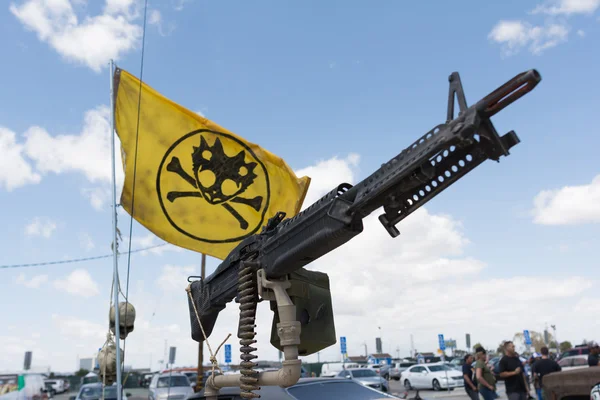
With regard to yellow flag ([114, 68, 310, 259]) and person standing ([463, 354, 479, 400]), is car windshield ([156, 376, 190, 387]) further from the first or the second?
yellow flag ([114, 68, 310, 259])

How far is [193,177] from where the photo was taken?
9102 millimetres

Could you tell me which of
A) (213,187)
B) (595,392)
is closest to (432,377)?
(595,392)

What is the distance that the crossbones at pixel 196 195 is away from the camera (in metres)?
8.94

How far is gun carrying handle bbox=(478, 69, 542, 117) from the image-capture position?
2924 millimetres

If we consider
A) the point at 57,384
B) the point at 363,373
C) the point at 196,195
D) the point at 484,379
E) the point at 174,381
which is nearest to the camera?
the point at 196,195

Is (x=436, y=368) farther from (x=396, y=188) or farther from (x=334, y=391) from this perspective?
(x=396, y=188)

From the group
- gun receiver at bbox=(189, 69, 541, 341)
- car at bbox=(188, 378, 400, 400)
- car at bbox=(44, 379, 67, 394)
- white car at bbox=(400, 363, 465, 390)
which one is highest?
gun receiver at bbox=(189, 69, 541, 341)

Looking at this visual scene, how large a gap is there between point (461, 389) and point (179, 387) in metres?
14.0

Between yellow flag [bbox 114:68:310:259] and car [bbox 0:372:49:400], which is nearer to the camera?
yellow flag [bbox 114:68:310:259]

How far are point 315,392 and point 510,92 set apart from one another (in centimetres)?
342

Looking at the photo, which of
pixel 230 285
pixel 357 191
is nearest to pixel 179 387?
pixel 230 285

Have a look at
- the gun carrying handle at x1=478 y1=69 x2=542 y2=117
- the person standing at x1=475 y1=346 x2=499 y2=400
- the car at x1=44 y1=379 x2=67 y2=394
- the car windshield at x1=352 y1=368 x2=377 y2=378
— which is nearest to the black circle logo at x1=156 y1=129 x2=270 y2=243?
the person standing at x1=475 y1=346 x2=499 y2=400

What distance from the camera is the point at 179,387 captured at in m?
19.2

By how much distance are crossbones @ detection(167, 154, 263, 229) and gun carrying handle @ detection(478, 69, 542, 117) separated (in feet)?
21.7
